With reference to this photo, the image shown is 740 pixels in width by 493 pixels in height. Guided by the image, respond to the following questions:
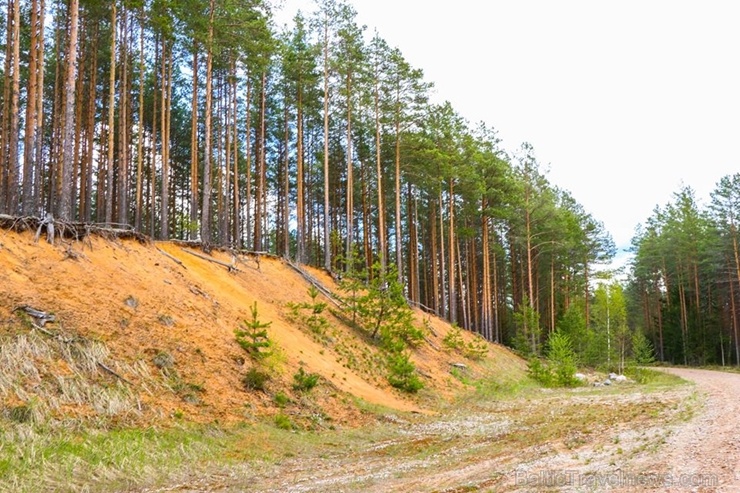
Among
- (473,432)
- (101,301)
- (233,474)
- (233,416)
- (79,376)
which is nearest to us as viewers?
(233,474)

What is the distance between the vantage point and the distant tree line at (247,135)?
20734mm

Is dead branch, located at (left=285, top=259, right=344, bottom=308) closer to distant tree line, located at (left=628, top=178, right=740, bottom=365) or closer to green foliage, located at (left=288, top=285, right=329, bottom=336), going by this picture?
green foliage, located at (left=288, top=285, right=329, bottom=336)

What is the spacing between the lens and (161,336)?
38.5 ft

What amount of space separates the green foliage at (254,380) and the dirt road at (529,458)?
8.58 feet

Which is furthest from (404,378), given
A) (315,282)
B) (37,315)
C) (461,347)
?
(37,315)

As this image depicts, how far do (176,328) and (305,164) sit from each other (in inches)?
1082

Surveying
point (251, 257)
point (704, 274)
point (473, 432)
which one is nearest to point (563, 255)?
point (704, 274)

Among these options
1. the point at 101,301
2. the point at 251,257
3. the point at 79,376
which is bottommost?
the point at 79,376

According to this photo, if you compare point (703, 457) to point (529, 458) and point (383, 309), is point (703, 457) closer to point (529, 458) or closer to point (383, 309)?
point (529, 458)

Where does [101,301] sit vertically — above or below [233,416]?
above

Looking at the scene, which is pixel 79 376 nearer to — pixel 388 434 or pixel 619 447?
pixel 388 434

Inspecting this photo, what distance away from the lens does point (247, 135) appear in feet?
91.2

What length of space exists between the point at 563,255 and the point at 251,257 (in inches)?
1316

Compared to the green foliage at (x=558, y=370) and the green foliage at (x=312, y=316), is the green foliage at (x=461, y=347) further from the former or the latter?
the green foliage at (x=312, y=316)
